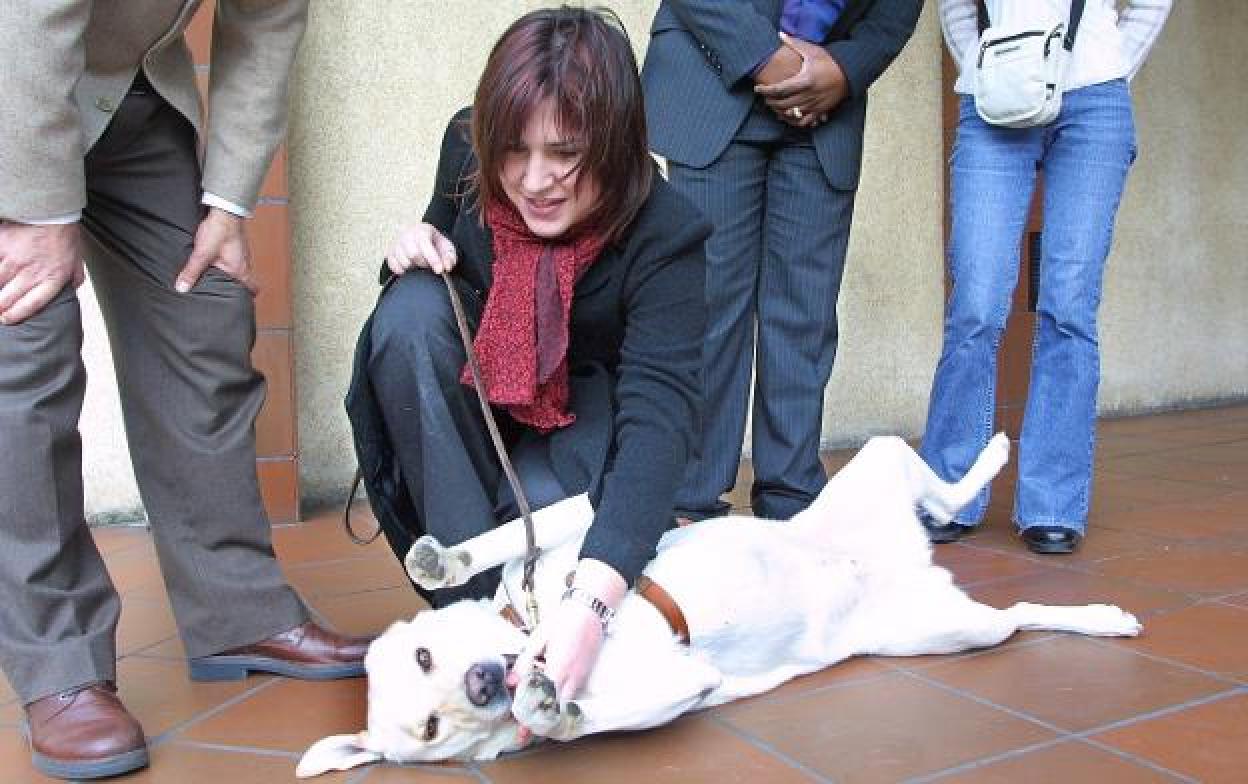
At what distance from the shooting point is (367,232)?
347 centimetres

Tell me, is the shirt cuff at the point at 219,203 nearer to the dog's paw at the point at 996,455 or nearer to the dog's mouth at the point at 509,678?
the dog's mouth at the point at 509,678

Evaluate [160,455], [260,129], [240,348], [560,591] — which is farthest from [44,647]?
[260,129]

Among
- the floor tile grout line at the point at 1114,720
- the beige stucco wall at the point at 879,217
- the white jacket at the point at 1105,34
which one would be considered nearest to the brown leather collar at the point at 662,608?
the floor tile grout line at the point at 1114,720

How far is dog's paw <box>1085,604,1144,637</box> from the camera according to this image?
207 centimetres

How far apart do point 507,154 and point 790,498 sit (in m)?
1.24

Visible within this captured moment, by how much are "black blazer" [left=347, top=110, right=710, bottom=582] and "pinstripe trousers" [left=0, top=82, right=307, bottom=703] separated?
0.22 metres

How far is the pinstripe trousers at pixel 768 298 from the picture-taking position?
263 centimetres

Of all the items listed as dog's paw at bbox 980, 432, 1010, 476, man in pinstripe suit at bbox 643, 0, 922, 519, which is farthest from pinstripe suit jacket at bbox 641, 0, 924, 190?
dog's paw at bbox 980, 432, 1010, 476

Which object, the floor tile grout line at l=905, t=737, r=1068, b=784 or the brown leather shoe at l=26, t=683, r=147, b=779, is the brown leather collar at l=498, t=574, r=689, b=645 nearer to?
the floor tile grout line at l=905, t=737, r=1068, b=784

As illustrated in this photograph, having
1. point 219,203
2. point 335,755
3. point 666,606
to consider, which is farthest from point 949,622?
point 219,203

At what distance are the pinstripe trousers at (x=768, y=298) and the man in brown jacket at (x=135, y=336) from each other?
1003 millimetres

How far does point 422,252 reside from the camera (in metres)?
1.97

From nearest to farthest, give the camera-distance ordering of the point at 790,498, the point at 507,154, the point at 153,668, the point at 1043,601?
the point at 507,154 < the point at 153,668 < the point at 1043,601 < the point at 790,498

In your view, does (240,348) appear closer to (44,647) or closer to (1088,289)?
(44,647)
